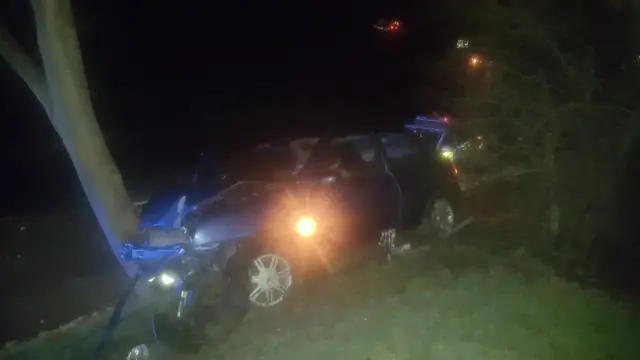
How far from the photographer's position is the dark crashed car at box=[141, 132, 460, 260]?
360 inches

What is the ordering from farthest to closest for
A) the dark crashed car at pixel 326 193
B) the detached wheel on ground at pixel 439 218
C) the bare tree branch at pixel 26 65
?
the detached wheel on ground at pixel 439 218, the bare tree branch at pixel 26 65, the dark crashed car at pixel 326 193

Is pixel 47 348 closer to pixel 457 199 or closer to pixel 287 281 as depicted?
pixel 287 281

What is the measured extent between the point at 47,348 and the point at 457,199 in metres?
6.09

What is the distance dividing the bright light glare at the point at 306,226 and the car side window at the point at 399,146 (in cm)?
197

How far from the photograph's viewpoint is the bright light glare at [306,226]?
894 cm

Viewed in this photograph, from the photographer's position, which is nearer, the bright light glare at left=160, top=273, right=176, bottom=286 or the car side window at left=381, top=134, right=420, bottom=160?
the bright light glare at left=160, top=273, right=176, bottom=286

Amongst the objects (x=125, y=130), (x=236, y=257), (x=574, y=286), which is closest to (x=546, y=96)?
(x=574, y=286)

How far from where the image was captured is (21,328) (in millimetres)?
10242

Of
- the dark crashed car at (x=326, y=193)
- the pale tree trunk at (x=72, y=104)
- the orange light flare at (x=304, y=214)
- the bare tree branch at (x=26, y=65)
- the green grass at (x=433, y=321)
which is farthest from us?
the bare tree branch at (x=26, y=65)

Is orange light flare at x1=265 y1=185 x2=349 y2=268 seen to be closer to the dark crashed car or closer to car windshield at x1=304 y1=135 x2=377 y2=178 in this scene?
the dark crashed car

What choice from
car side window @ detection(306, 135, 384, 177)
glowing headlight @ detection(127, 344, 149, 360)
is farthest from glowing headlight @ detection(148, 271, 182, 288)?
car side window @ detection(306, 135, 384, 177)

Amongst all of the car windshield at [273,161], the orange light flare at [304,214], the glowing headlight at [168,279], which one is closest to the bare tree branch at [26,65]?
the car windshield at [273,161]

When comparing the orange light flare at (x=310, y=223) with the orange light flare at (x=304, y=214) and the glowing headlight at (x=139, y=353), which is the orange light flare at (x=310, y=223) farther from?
the glowing headlight at (x=139, y=353)

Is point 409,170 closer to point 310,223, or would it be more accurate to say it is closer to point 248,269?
point 310,223
